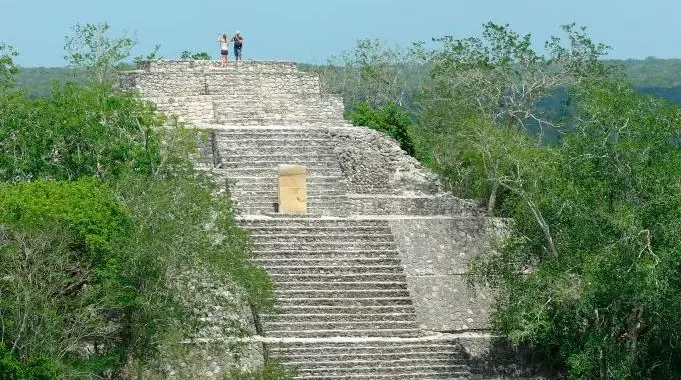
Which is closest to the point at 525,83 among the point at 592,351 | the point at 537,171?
the point at 537,171

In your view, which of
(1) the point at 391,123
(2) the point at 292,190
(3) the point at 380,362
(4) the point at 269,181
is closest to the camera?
(3) the point at 380,362

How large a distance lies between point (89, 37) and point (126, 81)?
32.5 feet

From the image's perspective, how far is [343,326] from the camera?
1082 inches

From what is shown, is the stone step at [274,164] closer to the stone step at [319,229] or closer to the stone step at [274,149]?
the stone step at [274,149]

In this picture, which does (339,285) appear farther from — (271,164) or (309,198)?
(271,164)

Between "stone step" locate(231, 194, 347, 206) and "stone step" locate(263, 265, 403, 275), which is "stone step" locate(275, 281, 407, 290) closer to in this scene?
"stone step" locate(263, 265, 403, 275)

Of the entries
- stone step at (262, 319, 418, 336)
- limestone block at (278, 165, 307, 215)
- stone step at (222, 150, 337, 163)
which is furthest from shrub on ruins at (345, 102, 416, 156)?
stone step at (262, 319, 418, 336)

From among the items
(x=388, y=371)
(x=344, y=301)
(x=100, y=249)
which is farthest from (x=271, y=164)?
(x=100, y=249)

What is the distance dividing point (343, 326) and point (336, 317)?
0.57ft

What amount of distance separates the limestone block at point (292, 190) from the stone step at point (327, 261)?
142cm

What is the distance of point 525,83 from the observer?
37.4m

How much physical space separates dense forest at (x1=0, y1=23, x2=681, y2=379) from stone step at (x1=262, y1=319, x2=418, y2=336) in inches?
15.4

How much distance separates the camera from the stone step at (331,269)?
92.3 ft

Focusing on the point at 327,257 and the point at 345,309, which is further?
the point at 327,257
